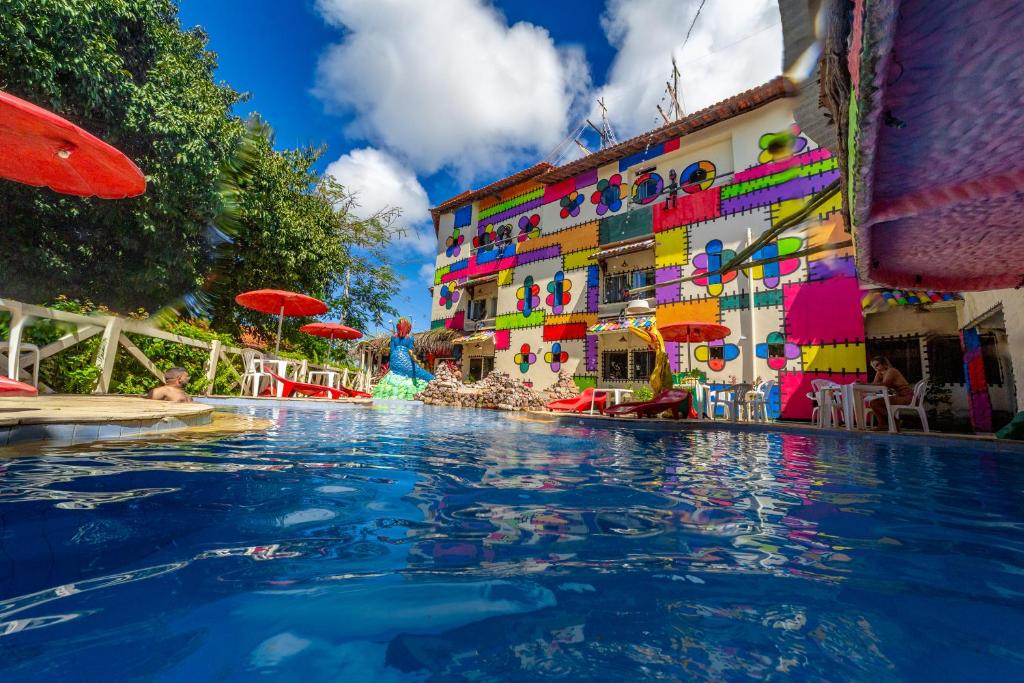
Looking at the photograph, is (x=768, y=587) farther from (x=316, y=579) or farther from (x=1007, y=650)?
(x=316, y=579)

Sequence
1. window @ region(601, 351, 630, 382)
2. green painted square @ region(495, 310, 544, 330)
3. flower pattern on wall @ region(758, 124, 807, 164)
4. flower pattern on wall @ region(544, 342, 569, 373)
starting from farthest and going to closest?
green painted square @ region(495, 310, 544, 330) → flower pattern on wall @ region(544, 342, 569, 373) → window @ region(601, 351, 630, 382) → flower pattern on wall @ region(758, 124, 807, 164)

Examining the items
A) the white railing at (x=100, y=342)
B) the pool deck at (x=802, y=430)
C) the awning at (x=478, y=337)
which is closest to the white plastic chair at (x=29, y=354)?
the white railing at (x=100, y=342)

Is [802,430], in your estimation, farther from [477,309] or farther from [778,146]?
[477,309]

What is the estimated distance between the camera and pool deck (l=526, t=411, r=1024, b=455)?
5.37m

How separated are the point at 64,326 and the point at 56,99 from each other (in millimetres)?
6111

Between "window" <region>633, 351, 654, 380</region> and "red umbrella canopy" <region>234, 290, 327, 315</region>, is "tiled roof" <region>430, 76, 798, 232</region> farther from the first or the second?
"red umbrella canopy" <region>234, 290, 327, 315</region>

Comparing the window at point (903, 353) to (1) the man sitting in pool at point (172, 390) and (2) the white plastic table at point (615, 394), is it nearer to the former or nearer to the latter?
(2) the white plastic table at point (615, 394)

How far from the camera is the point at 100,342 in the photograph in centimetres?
671

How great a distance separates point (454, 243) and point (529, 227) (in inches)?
182

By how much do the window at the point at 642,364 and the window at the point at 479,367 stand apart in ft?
21.1

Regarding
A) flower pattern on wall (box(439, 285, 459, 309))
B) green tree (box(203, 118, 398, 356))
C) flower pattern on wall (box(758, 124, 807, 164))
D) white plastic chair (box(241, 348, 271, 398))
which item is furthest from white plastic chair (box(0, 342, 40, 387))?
flower pattern on wall (box(758, 124, 807, 164))

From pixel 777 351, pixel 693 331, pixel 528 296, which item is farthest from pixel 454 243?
pixel 777 351

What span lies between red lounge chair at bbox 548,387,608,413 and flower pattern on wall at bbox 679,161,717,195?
737 centimetres

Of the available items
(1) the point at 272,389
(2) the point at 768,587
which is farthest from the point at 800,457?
(1) the point at 272,389
